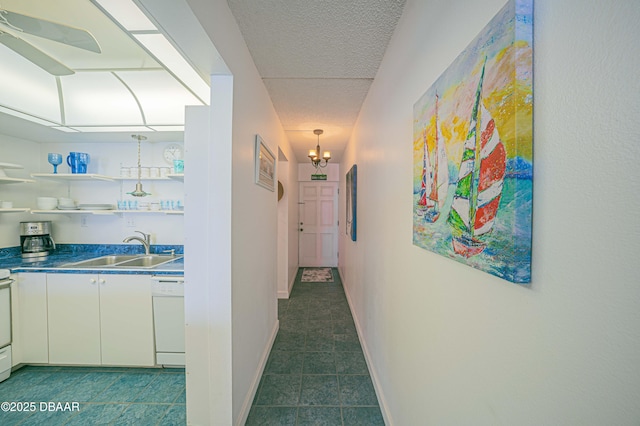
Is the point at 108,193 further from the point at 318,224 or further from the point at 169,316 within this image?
the point at 318,224

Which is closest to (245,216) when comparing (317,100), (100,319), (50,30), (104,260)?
(50,30)

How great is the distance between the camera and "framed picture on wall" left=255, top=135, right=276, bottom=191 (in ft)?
6.36

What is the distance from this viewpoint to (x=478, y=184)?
661mm

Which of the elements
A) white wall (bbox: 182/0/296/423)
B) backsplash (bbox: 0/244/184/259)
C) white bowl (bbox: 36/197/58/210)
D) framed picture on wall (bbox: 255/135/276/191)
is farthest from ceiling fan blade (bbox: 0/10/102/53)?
white bowl (bbox: 36/197/58/210)

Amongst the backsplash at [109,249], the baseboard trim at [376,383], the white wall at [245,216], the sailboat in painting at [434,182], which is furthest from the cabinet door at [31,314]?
the sailboat in painting at [434,182]

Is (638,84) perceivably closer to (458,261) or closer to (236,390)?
(458,261)

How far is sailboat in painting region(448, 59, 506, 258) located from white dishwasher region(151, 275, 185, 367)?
7.45 feet

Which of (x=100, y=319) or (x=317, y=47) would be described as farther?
(x=100, y=319)

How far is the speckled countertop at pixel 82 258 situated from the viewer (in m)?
2.15

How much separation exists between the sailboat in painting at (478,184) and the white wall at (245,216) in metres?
1.20

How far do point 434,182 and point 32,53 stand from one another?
2.52m

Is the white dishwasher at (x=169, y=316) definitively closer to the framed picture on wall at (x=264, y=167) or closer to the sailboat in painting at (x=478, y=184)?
the framed picture on wall at (x=264, y=167)

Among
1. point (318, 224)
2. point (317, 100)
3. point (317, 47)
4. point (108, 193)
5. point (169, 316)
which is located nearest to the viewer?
point (317, 47)

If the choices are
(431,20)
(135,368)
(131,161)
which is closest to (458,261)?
(431,20)
